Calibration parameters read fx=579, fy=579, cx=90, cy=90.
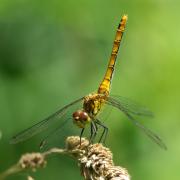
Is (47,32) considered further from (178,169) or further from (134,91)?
(178,169)

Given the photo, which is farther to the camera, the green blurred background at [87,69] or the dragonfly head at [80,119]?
the green blurred background at [87,69]

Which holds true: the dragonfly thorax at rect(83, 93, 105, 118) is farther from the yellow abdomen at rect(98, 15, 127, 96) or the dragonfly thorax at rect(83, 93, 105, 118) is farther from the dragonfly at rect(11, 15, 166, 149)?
the yellow abdomen at rect(98, 15, 127, 96)

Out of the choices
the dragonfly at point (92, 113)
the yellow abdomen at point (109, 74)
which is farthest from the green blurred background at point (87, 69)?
the dragonfly at point (92, 113)

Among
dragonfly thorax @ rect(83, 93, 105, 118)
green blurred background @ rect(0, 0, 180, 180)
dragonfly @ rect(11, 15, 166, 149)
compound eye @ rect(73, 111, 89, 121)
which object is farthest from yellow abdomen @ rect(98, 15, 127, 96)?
green blurred background @ rect(0, 0, 180, 180)

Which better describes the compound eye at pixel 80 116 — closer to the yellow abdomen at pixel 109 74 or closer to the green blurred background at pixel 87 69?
the yellow abdomen at pixel 109 74

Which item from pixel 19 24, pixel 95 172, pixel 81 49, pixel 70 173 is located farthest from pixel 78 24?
pixel 95 172

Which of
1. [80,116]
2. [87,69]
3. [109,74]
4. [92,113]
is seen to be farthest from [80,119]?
[87,69]

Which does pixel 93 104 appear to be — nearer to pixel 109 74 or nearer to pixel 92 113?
pixel 92 113

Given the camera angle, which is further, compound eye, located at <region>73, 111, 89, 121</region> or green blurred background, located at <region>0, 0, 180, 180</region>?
green blurred background, located at <region>0, 0, 180, 180</region>
